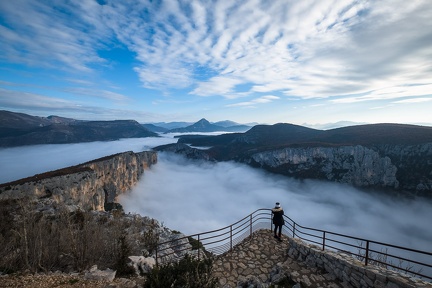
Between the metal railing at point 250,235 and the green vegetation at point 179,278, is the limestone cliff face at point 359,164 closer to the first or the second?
the metal railing at point 250,235

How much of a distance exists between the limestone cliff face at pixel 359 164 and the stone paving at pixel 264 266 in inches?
4257

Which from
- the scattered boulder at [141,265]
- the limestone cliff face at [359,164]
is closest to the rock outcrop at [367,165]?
the limestone cliff face at [359,164]

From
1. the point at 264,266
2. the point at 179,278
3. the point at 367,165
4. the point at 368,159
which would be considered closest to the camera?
the point at 179,278

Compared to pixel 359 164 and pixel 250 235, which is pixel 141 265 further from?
pixel 359 164

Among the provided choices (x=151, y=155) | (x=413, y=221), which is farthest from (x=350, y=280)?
(x=151, y=155)

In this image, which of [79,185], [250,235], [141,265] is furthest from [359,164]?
[141,265]

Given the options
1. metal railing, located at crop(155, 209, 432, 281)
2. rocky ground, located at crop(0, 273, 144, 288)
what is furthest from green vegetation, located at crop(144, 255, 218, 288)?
rocky ground, located at crop(0, 273, 144, 288)

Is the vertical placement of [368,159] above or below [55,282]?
below

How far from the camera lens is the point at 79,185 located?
3762 cm

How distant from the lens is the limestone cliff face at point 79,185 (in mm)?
27166

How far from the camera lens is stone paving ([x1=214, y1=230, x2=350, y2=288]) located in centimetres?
795

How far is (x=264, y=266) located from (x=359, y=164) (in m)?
114

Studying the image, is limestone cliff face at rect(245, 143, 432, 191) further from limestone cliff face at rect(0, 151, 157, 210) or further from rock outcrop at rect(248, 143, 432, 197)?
limestone cliff face at rect(0, 151, 157, 210)

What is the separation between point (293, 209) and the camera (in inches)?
4451
